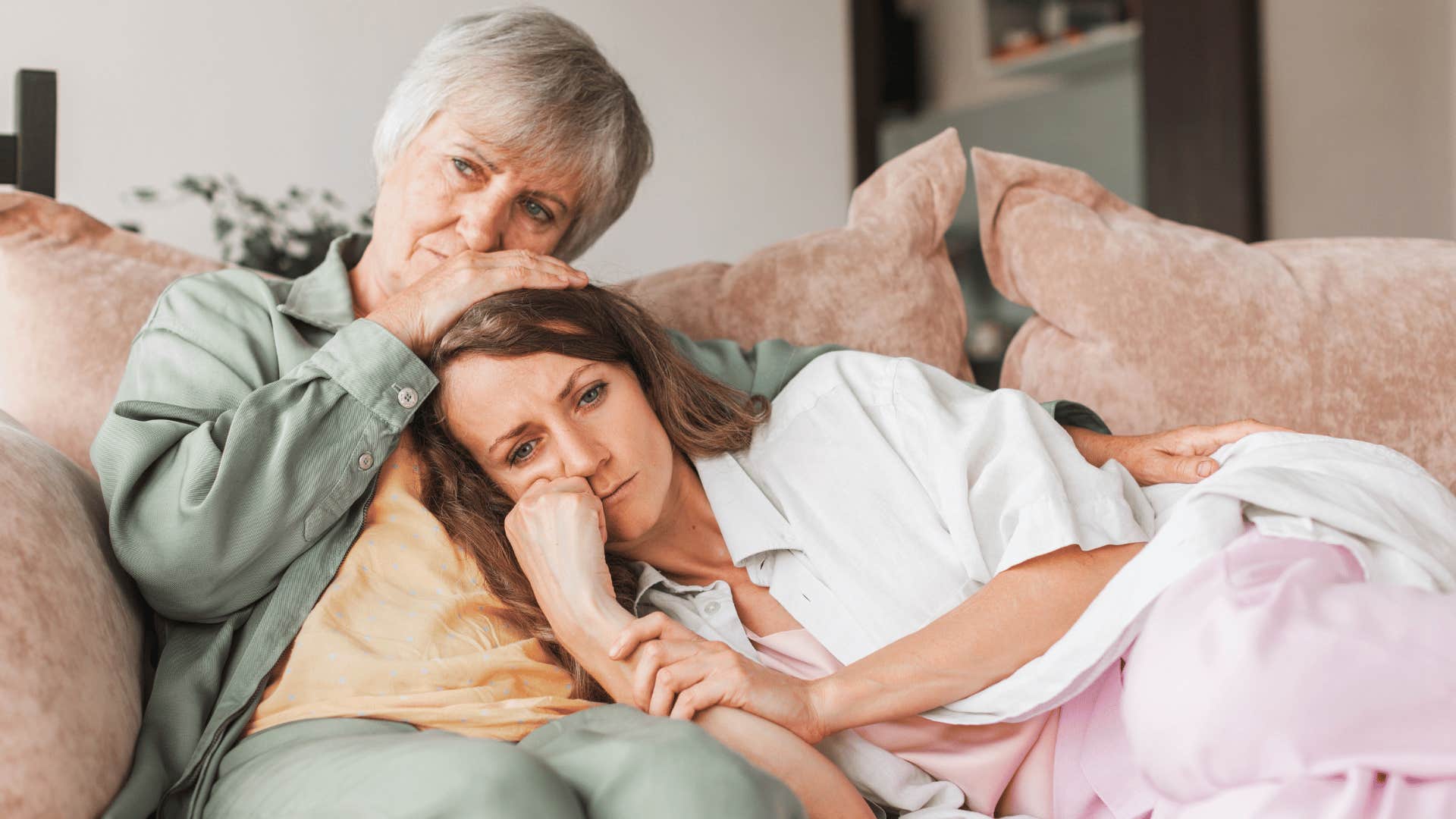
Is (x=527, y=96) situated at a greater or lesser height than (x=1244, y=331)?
greater

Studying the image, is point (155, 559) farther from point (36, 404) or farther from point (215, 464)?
point (36, 404)

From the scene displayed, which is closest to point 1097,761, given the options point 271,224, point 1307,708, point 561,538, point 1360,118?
point 1307,708

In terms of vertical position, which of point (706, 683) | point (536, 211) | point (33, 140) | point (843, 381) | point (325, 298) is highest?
point (33, 140)

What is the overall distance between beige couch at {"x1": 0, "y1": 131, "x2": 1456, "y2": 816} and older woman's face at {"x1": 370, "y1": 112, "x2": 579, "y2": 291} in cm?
29

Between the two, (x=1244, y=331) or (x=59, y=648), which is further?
(x=1244, y=331)

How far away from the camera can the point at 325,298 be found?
1.35m

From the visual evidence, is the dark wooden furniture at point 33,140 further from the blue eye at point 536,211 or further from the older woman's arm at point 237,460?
the blue eye at point 536,211

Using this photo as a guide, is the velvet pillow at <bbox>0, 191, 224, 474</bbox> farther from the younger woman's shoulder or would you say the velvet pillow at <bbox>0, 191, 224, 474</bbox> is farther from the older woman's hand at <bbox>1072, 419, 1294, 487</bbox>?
the older woman's hand at <bbox>1072, 419, 1294, 487</bbox>

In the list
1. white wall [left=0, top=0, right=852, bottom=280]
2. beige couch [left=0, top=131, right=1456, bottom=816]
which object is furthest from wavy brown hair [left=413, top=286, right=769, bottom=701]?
white wall [left=0, top=0, right=852, bottom=280]

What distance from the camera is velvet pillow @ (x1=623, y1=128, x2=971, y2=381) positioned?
1.59 metres

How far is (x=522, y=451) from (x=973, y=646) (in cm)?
50

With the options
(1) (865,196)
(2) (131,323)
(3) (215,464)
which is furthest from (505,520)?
(1) (865,196)

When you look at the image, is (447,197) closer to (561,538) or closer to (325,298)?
(325,298)

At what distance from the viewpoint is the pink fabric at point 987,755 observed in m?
1.12
